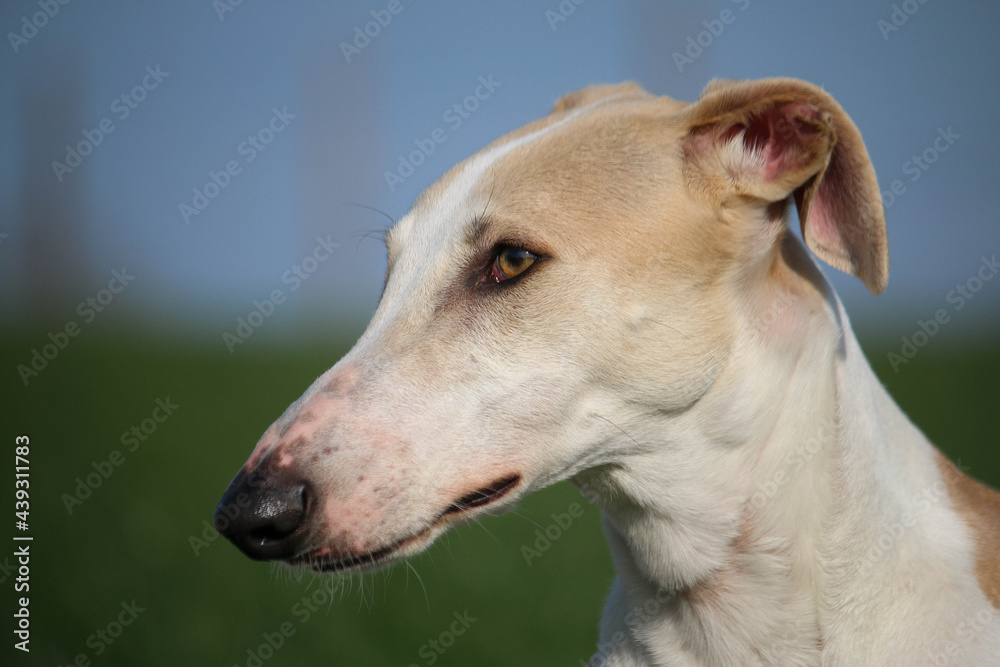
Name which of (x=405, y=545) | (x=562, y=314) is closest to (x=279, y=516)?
(x=405, y=545)

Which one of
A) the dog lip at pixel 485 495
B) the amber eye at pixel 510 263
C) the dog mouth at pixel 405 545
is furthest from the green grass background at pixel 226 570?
the amber eye at pixel 510 263

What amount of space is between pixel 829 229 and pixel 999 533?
3.54 ft

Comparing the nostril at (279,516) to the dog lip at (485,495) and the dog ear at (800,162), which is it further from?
the dog ear at (800,162)

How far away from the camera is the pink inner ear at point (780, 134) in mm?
2328

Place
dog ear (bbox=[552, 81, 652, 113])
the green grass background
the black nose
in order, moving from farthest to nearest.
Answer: the green grass background, dog ear (bbox=[552, 81, 652, 113]), the black nose

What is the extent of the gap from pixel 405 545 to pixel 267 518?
1.24ft

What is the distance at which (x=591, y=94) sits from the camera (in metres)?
3.36

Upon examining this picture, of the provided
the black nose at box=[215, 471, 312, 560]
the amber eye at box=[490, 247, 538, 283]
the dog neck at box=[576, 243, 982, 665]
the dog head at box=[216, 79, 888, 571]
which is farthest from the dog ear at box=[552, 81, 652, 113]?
the black nose at box=[215, 471, 312, 560]

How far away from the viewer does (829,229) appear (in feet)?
7.80

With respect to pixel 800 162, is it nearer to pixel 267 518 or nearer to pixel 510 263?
pixel 510 263

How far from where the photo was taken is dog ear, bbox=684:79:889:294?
2236 mm

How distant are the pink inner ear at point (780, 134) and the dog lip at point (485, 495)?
3.91 feet

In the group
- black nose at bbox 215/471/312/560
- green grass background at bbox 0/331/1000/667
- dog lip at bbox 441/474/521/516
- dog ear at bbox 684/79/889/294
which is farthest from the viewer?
green grass background at bbox 0/331/1000/667

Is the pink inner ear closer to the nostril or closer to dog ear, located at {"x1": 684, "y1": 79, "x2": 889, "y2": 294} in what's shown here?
dog ear, located at {"x1": 684, "y1": 79, "x2": 889, "y2": 294}
